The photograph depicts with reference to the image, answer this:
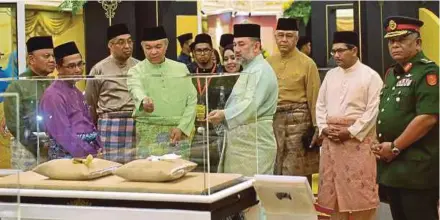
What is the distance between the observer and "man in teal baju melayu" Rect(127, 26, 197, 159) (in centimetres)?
307

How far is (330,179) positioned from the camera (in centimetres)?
436

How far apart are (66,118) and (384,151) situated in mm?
1700

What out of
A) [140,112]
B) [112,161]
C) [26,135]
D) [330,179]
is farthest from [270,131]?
[26,135]

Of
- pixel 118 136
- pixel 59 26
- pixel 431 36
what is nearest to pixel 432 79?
pixel 118 136

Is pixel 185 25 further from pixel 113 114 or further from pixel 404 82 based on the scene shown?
pixel 404 82

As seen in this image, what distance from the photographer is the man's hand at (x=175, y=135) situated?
311 cm

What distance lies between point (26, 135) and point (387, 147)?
1854 millimetres

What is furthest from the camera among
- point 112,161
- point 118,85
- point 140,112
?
point 118,85

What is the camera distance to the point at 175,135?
124 inches

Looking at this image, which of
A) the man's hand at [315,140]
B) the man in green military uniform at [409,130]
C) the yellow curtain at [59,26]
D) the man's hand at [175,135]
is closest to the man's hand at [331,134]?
the man's hand at [315,140]

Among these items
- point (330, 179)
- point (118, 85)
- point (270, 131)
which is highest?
point (118, 85)

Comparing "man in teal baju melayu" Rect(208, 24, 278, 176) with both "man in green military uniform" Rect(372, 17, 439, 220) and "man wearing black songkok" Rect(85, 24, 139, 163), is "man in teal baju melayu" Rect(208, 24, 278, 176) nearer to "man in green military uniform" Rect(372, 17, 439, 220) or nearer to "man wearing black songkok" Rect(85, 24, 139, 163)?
"man wearing black songkok" Rect(85, 24, 139, 163)

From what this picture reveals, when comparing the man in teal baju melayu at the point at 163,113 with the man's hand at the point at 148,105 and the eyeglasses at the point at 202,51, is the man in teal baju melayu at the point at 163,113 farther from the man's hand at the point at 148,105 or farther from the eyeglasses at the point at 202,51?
the eyeglasses at the point at 202,51

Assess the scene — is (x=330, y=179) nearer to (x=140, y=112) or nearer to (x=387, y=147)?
(x=387, y=147)
